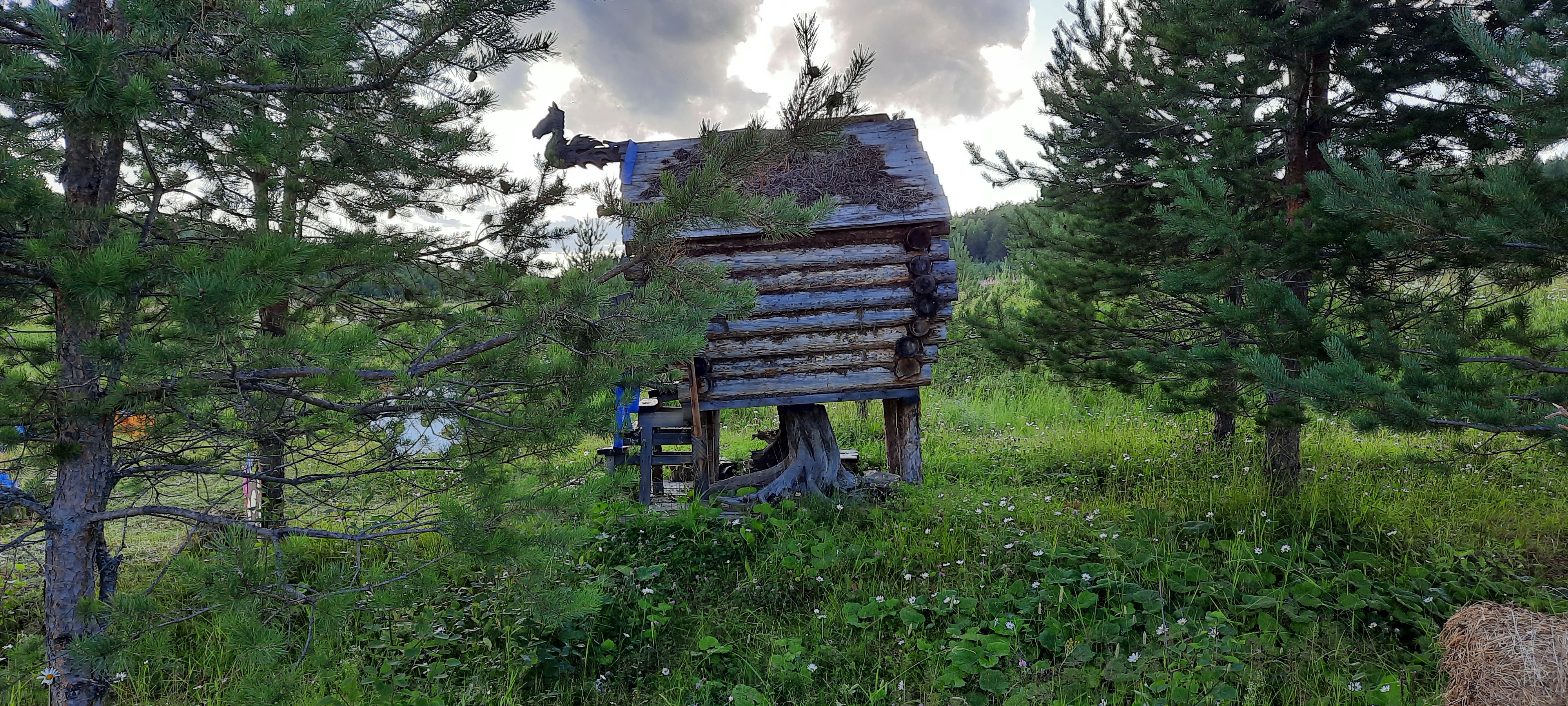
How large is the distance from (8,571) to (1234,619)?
8119 millimetres

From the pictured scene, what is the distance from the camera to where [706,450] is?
23.5 feet

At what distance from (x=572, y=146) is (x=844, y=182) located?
2786mm

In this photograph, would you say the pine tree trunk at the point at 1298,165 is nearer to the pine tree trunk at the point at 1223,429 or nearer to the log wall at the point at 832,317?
the pine tree trunk at the point at 1223,429

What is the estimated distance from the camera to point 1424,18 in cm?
542

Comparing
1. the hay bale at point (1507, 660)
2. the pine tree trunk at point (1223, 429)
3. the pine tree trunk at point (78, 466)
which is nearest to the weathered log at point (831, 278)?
the pine tree trunk at point (1223, 429)

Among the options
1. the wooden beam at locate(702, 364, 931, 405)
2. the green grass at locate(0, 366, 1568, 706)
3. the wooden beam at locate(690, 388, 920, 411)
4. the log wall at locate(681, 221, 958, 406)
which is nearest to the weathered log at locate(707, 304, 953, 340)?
the log wall at locate(681, 221, 958, 406)

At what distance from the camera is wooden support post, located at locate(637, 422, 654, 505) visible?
7.14m

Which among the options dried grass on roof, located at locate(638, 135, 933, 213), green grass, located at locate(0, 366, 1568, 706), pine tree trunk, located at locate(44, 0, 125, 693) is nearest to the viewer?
pine tree trunk, located at locate(44, 0, 125, 693)

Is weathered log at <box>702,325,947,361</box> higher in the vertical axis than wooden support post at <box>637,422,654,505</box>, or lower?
higher

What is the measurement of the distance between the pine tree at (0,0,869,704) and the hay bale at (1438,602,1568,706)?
Result: 10.8 ft

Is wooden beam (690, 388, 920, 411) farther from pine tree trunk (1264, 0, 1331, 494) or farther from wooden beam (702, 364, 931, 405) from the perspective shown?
pine tree trunk (1264, 0, 1331, 494)

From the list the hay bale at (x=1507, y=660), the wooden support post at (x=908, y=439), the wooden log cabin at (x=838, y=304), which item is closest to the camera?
the hay bale at (x=1507, y=660)

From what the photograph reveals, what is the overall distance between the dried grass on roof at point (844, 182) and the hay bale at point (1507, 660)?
4.51 m

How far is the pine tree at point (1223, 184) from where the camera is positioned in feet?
16.4
